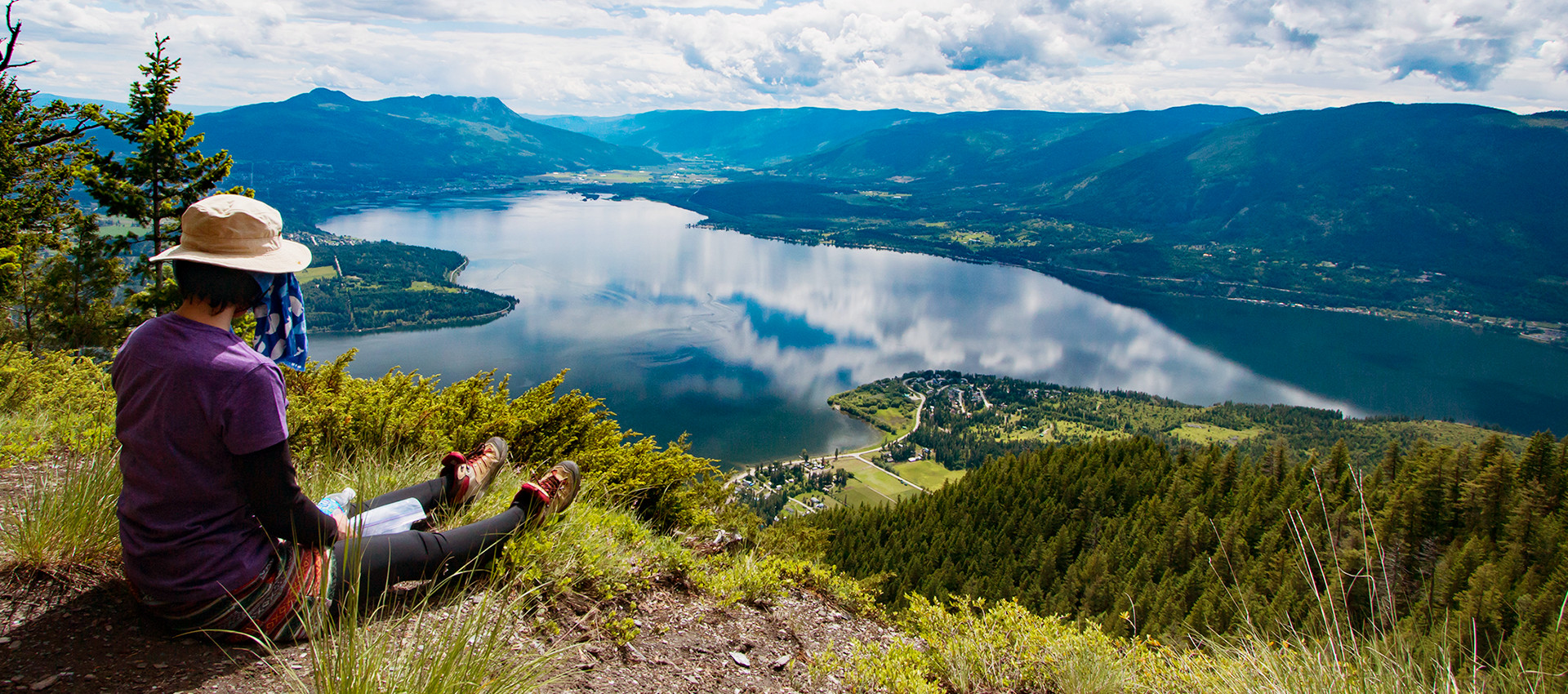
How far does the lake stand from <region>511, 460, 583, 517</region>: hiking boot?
52.0 metres

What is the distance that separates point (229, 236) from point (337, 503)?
4.75ft

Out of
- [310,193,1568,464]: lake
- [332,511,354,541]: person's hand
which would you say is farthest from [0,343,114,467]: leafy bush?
[310,193,1568,464]: lake

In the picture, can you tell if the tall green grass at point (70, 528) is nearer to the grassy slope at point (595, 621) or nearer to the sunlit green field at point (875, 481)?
the grassy slope at point (595, 621)

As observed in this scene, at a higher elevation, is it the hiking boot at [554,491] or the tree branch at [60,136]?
the tree branch at [60,136]

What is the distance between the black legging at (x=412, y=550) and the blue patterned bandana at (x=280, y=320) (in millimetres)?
700

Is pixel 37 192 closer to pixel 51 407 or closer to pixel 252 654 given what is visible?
pixel 51 407

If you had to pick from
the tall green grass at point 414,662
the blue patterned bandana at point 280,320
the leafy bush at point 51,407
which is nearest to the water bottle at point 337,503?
the tall green grass at point 414,662

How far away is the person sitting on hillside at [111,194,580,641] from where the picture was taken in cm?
243

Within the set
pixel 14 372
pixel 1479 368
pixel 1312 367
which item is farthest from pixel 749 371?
pixel 1479 368

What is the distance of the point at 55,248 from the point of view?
15.8 m

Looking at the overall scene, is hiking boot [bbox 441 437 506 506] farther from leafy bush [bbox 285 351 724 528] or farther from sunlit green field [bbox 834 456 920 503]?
sunlit green field [bbox 834 456 920 503]

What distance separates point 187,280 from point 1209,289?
583 feet

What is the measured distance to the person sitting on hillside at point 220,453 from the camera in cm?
243

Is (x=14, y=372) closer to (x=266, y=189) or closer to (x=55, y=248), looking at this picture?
(x=55, y=248)
